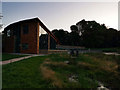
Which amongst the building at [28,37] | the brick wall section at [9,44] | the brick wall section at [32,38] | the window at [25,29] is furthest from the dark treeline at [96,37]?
the brick wall section at [9,44]

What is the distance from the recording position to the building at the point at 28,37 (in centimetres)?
1484

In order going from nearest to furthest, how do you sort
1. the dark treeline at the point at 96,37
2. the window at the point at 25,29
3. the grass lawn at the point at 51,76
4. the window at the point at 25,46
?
the grass lawn at the point at 51,76 → the window at the point at 25,46 → the window at the point at 25,29 → the dark treeline at the point at 96,37

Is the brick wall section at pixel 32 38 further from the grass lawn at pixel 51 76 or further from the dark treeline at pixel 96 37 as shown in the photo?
the dark treeline at pixel 96 37

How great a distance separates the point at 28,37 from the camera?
15.4 metres

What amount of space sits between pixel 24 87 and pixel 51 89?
103 centimetres

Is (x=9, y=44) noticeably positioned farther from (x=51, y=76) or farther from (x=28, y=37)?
(x=51, y=76)

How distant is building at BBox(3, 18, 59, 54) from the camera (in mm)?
14836

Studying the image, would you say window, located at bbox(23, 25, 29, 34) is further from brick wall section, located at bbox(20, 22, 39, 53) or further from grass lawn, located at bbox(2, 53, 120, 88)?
grass lawn, located at bbox(2, 53, 120, 88)

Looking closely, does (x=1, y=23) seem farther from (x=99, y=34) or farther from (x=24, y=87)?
(x=99, y=34)

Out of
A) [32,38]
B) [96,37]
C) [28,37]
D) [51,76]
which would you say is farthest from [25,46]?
[96,37]

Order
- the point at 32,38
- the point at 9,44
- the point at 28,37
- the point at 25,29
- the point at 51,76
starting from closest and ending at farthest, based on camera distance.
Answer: the point at 51,76, the point at 32,38, the point at 28,37, the point at 25,29, the point at 9,44

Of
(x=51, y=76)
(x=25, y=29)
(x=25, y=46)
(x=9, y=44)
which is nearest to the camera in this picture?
(x=51, y=76)

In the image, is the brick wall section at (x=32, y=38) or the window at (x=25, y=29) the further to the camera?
the window at (x=25, y=29)

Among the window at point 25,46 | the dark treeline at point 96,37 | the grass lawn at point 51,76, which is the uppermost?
the dark treeline at point 96,37
